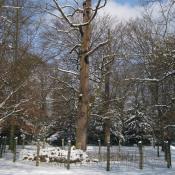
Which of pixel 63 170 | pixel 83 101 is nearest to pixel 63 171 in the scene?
pixel 63 170

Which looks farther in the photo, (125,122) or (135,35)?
(125,122)

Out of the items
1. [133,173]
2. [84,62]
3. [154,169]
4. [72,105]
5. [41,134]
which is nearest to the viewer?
[133,173]

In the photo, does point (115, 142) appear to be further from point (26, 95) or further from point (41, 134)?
point (26, 95)

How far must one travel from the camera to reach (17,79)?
850 inches

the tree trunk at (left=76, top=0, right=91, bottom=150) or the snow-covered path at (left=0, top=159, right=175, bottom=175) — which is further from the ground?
the tree trunk at (left=76, top=0, right=91, bottom=150)

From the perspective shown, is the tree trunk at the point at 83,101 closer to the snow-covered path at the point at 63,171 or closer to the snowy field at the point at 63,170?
the snowy field at the point at 63,170

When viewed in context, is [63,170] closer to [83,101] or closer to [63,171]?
[63,171]

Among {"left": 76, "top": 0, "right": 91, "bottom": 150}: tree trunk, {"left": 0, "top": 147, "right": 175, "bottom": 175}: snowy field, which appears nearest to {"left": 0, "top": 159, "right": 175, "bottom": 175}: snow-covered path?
{"left": 0, "top": 147, "right": 175, "bottom": 175}: snowy field

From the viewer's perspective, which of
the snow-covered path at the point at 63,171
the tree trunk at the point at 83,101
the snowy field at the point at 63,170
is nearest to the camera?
the snow-covered path at the point at 63,171

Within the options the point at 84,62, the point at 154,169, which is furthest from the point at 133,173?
the point at 84,62

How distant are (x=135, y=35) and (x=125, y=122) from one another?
9.64 meters

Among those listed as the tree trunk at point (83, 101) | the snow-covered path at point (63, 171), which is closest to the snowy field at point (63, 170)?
the snow-covered path at point (63, 171)

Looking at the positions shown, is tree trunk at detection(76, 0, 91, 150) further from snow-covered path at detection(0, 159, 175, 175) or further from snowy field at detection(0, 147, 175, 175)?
snow-covered path at detection(0, 159, 175, 175)

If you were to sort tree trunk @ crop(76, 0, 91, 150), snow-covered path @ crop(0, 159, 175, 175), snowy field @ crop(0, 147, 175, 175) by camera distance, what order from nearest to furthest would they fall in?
snow-covered path @ crop(0, 159, 175, 175) → snowy field @ crop(0, 147, 175, 175) → tree trunk @ crop(76, 0, 91, 150)
